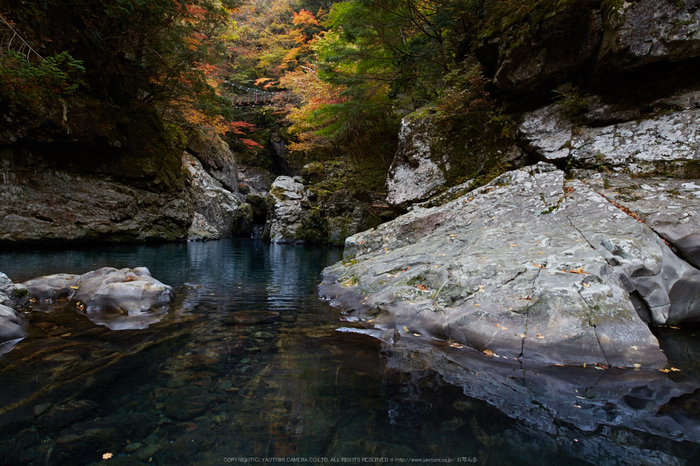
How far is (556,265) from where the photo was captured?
15.1 feet

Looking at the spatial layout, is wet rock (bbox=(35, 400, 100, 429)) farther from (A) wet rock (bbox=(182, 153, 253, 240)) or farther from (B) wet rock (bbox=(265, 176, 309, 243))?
(B) wet rock (bbox=(265, 176, 309, 243))

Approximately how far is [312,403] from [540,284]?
317cm

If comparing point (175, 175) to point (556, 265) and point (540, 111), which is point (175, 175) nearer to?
point (540, 111)

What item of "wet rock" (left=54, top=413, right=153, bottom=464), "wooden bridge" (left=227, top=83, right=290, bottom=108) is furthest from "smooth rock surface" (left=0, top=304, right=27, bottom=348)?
"wooden bridge" (left=227, top=83, right=290, bottom=108)

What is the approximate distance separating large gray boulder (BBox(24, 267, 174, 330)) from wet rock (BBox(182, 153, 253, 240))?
13.8 metres

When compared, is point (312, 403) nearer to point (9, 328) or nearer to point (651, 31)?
point (9, 328)

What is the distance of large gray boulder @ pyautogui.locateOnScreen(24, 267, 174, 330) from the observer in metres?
4.79

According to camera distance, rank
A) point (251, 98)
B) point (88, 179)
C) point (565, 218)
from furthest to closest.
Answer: point (251, 98)
point (88, 179)
point (565, 218)

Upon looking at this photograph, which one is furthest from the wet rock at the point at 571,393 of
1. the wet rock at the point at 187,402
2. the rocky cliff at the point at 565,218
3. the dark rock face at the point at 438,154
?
the dark rock face at the point at 438,154

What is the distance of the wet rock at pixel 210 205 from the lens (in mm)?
20094

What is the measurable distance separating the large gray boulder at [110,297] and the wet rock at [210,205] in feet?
45.2

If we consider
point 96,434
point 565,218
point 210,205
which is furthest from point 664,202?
point 210,205

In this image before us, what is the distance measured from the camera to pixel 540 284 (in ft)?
14.0

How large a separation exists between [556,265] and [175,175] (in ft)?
57.9
